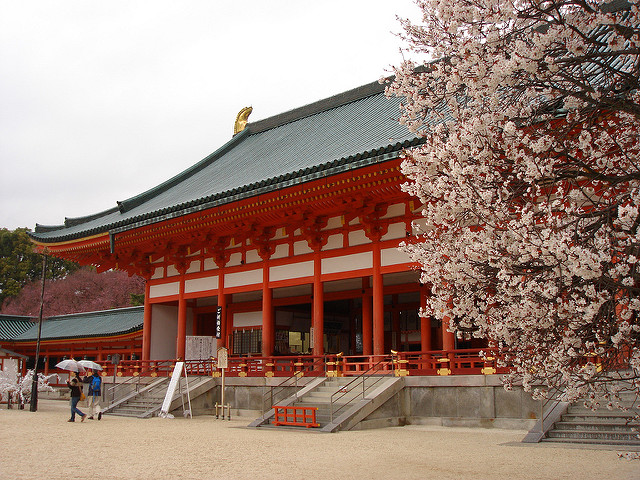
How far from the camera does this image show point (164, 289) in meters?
21.1

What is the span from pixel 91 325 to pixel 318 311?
62.4 ft

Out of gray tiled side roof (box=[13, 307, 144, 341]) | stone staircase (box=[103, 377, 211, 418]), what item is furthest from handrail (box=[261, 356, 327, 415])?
gray tiled side roof (box=[13, 307, 144, 341])

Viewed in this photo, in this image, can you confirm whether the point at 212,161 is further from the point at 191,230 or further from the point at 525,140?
the point at 525,140

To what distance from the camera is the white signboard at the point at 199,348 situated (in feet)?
58.3

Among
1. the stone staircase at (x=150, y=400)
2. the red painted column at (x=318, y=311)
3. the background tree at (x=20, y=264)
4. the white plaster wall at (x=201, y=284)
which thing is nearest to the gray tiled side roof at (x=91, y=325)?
the white plaster wall at (x=201, y=284)

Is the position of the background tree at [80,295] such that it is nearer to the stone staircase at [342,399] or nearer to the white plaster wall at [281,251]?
the white plaster wall at [281,251]

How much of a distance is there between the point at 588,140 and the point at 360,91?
18366 mm

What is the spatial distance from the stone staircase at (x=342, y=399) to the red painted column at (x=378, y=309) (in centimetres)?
102

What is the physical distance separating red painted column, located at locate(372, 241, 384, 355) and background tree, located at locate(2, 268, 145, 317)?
36.7 m

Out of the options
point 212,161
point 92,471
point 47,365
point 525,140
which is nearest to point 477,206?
point 525,140

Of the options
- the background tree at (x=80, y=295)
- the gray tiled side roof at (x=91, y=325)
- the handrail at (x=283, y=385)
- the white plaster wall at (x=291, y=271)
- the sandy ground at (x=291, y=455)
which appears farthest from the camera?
the background tree at (x=80, y=295)

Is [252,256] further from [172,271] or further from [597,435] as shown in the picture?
[597,435]

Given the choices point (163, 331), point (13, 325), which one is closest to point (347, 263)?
point (163, 331)

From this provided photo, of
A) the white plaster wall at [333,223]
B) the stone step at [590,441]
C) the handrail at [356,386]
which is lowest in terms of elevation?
the stone step at [590,441]
